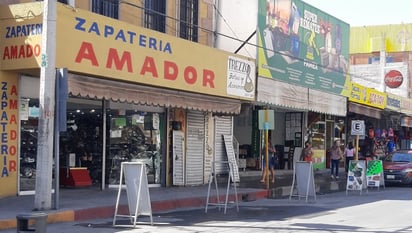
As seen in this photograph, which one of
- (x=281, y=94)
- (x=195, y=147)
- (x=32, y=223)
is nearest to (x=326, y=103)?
(x=281, y=94)

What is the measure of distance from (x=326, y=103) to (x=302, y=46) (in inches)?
119

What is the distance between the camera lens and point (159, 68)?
16.0m

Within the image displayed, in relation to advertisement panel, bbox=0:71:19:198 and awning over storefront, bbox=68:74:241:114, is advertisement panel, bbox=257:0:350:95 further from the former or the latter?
advertisement panel, bbox=0:71:19:198

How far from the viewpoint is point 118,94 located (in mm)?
14367

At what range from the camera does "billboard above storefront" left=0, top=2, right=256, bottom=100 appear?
13086mm

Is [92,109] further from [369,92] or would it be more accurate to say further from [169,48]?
[369,92]

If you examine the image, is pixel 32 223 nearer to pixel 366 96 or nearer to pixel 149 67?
pixel 149 67

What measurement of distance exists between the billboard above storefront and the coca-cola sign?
29.7 meters

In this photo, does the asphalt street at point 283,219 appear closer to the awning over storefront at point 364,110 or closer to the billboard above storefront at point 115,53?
the billboard above storefront at point 115,53

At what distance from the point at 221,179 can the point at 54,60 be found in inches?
419

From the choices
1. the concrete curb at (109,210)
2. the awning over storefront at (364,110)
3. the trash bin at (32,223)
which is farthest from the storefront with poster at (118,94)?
the awning over storefront at (364,110)

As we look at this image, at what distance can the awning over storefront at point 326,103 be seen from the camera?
2511 cm

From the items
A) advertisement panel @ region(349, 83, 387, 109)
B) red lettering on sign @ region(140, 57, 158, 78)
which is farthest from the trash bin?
advertisement panel @ region(349, 83, 387, 109)

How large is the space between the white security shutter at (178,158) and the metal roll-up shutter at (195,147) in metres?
0.30
